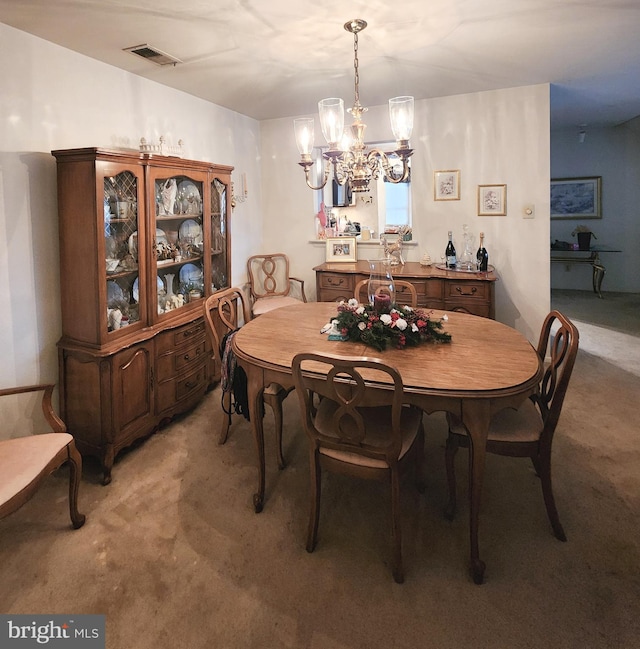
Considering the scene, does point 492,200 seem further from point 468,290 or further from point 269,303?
point 269,303

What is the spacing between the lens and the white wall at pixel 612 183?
22.0 ft

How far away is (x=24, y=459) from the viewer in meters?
1.88

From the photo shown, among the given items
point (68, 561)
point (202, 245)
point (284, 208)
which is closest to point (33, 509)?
point (68, 561)

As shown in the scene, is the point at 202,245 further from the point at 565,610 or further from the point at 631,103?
the point at 631,103

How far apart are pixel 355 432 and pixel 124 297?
1.68 metres

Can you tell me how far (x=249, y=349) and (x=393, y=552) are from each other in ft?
3.49

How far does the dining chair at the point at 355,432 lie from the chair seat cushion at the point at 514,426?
23 centimetres

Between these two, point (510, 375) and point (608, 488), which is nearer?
point (510, 375)

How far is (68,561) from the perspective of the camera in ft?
6.17

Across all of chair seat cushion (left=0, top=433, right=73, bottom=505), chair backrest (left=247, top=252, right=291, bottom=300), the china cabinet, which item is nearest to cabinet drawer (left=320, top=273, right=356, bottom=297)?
chair backrest (left=247, top=252, right=291, bottom=300)

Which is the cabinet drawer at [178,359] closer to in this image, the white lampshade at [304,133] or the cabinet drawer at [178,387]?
the cabinet drawer at [178,387]

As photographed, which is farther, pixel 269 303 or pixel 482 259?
pixel 269 303

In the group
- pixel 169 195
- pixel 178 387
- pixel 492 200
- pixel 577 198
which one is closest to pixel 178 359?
pixel 178 387

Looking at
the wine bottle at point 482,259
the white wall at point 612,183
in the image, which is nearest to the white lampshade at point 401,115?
the wine bottle at point 482,259
